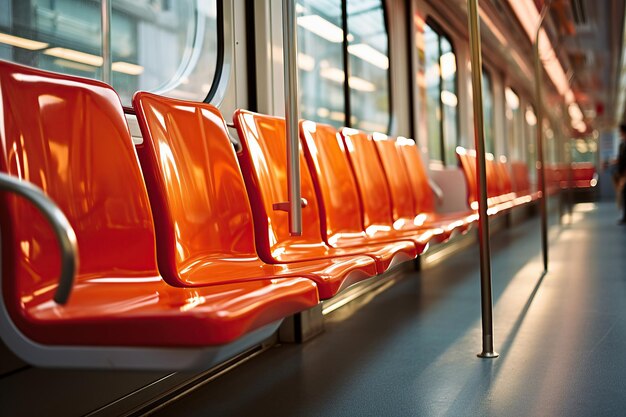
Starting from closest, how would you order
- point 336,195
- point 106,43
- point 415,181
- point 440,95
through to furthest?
point 106,43
point 336,195
point 415,181
point 440,95

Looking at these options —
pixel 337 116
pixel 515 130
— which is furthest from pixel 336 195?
pixel 515 130

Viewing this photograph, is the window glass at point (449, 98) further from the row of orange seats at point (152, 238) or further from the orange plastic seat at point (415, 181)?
the row of orange seats at point (152, 238)

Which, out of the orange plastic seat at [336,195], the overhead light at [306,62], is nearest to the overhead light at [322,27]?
the overhead light at [306,62]

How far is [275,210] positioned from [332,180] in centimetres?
83

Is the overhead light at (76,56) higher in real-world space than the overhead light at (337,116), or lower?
lower

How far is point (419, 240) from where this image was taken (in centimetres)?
293

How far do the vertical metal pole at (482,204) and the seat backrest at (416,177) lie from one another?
160cm

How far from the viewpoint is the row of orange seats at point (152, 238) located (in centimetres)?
132

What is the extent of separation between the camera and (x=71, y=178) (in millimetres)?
1656

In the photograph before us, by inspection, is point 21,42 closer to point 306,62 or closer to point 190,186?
point 190,186

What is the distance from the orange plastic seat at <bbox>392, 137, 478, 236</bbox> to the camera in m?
4.06

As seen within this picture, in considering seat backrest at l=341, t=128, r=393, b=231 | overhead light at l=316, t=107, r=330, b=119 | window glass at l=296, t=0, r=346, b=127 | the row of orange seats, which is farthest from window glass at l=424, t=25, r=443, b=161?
the row of orange seats

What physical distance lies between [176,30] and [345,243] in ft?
3.66

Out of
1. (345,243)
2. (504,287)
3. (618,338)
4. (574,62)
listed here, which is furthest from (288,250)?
(574,62)
